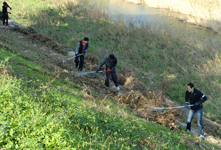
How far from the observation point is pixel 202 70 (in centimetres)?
1160

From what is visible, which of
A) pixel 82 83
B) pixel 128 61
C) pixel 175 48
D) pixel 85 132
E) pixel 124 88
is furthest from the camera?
pixel 175 48

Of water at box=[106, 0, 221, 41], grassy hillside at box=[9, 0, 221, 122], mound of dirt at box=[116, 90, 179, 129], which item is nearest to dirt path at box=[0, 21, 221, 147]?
mound of dirt at box=[116, 90, 179, 129]

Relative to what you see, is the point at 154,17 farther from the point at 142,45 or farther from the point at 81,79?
the point at 81,79

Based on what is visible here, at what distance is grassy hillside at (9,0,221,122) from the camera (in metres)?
10.9

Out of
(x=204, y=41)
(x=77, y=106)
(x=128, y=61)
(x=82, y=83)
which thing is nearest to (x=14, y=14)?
(x=128, y=61)

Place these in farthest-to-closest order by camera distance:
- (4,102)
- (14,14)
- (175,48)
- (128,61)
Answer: (14,14) < (175,48) < (128,61) < (4,102)

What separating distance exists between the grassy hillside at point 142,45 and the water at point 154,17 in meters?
1.80

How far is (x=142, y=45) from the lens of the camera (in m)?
14.3

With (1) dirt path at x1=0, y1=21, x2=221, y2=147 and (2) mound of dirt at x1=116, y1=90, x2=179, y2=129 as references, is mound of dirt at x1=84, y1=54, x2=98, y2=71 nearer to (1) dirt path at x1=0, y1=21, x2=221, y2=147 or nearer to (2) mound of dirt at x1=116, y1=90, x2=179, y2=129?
(1) dirt path at x1=0, y1=21, x2=221, y2=147

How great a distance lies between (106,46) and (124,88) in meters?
5.65

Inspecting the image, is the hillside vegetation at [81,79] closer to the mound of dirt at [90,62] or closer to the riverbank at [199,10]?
the mound of dirt at [90,62]

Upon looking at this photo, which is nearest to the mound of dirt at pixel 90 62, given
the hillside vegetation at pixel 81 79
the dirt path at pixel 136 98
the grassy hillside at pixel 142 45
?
the dirt path at pixel 136 98

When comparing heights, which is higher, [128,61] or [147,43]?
[147,43]

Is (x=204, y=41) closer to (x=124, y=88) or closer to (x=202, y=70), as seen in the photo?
(x=202, y=70)
